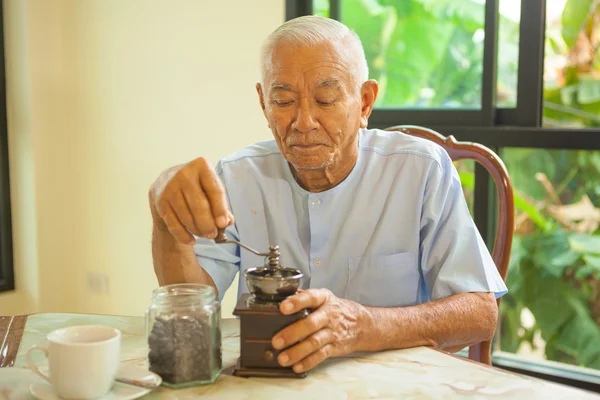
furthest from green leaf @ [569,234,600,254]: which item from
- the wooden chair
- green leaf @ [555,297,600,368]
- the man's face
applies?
the man's face

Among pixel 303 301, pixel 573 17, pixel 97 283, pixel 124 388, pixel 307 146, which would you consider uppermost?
pixel 573 17

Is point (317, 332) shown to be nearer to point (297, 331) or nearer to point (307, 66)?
point (297, 331)

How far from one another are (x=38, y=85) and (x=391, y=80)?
5.73 feet

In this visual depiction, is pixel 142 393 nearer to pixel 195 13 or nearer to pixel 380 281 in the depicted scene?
pixel 380 281

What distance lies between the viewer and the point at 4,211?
3500 millimetres

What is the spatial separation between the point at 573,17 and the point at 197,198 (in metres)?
1.75

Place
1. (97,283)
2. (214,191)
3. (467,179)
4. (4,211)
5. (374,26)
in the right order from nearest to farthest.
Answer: (214,191), (467,179), (374,26), (4,211), (97,283)

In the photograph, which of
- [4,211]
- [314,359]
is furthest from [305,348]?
[4,211]

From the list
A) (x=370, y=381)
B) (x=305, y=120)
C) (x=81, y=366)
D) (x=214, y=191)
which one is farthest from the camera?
(x=305, y=120)

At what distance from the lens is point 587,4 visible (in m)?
2.40

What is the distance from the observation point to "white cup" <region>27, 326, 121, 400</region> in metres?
0.98

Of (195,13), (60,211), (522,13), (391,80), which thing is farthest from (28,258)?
(522,13)

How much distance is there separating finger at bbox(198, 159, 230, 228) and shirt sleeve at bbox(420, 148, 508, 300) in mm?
546

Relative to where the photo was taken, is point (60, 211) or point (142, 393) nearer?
point (142, 393)
